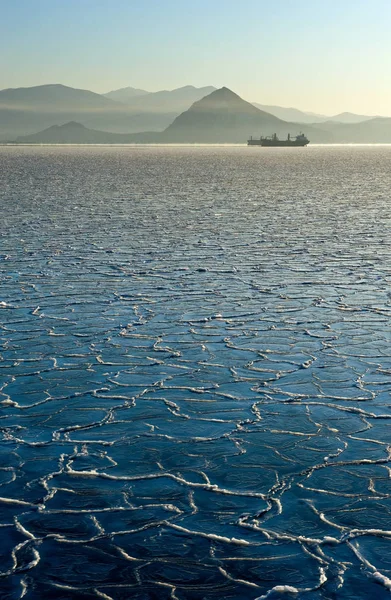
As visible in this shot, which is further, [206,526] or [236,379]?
[236,379]

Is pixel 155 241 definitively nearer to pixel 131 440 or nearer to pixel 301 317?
pixel 301 317

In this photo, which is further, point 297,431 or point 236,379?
point 236,379

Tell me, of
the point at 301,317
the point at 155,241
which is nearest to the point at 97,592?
the point at 301,317

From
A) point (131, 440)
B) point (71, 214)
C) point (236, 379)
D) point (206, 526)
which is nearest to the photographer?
point (206, 526)

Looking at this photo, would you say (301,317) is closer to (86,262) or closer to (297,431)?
(297,431)

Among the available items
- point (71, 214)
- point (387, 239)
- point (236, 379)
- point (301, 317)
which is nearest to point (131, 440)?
point (236, 379)

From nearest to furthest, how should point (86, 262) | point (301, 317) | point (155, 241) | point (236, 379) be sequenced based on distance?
point (236, 379), point (301, 317), point (86, 262), point (155, 241)
